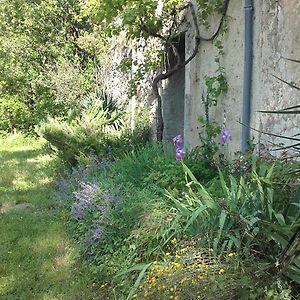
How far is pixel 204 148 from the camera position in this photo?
5910mm

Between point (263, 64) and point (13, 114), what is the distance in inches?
429

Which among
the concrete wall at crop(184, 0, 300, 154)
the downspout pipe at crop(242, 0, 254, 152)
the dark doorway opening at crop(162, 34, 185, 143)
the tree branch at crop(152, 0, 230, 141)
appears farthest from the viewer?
the dark doorway opening at crop(162, 34, 185, 143)

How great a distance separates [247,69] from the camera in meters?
5.39

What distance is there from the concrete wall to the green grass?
7.23ft

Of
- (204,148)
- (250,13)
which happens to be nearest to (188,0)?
(250,13)

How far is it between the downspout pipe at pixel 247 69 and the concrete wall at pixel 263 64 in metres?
0.06

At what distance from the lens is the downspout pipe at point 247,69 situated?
534cm

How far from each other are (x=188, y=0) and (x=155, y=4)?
2.03ft

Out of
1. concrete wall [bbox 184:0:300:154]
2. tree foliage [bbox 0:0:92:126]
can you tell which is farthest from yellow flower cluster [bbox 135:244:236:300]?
tree foliage [bbox 0:0:92:126]

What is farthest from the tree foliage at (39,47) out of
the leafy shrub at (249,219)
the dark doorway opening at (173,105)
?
the leafy shrub at (249,219)

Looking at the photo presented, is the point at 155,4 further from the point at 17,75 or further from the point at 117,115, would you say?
the point at 17,75

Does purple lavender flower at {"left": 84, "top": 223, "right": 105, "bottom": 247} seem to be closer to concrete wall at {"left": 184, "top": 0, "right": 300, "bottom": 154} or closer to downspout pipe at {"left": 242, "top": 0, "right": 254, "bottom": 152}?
concrete wall at {"left": 184, "top": 0, "right": 300, "bottom": 154}

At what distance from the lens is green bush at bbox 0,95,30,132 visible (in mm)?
14461

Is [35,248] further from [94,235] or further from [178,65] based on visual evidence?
[178,65]
